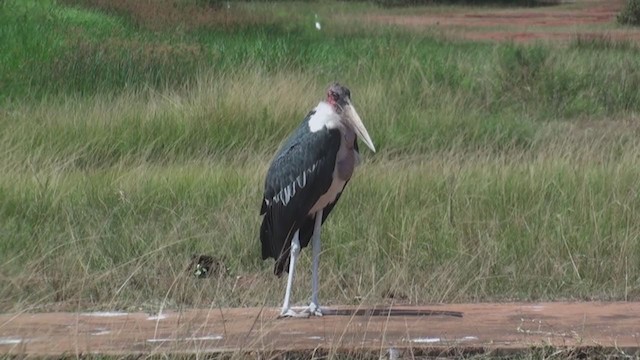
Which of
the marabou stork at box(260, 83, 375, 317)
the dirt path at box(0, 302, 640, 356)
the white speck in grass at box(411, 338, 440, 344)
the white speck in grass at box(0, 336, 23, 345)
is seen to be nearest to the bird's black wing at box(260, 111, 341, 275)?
the marabou stork at box(260, 83, 375, 317)

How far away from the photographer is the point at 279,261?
3.75m

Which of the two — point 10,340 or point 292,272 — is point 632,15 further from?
point 10,340

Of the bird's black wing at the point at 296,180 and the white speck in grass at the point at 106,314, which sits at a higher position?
the bird's black wing at the point at 296,180

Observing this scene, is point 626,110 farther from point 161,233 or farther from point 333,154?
point 333,154

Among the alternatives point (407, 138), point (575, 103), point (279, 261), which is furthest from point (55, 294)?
point (575, 103)

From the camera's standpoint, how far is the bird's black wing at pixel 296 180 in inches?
135

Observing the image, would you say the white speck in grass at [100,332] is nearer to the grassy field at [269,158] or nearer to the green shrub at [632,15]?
the grassy field at [269,158]

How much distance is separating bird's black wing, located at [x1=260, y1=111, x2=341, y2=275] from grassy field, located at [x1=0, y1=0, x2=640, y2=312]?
12.8 inches

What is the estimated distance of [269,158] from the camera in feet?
22.9

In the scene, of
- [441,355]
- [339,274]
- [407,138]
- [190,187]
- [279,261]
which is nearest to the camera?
[441,355]

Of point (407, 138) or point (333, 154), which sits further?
point (407, 138)

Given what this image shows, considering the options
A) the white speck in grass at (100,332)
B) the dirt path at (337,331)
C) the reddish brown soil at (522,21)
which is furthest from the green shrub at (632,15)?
the white speck in grass at (100,332)

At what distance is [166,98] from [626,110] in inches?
157

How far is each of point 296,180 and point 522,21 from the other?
25.2 m
